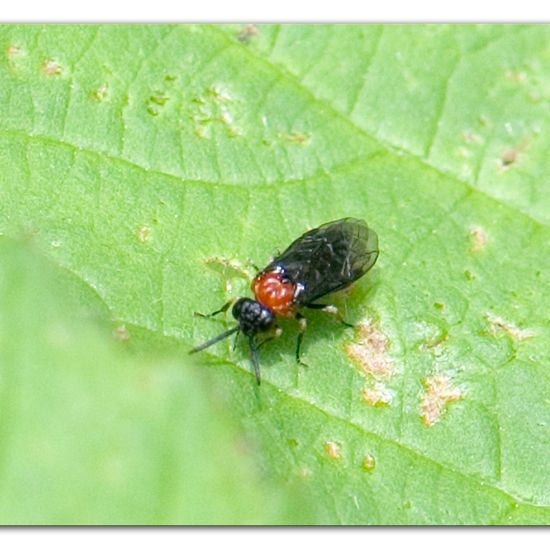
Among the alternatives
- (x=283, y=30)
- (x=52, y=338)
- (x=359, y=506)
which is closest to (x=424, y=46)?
→ (x=283, y=30)

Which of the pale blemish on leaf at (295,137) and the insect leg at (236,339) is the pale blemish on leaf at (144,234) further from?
the pale blemish on leaf at (295,137)

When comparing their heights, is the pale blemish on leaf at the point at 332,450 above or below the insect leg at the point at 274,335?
below

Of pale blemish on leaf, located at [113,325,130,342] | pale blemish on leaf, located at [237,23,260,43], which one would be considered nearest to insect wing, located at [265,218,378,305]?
pale blemish on leaf, located at [113,325,130,342]

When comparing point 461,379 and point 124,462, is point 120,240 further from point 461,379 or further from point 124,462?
point 124,462

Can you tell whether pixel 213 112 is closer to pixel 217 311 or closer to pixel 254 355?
pixel 217 311

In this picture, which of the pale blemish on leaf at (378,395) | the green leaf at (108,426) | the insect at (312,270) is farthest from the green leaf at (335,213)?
the green leaf at (108,426)
